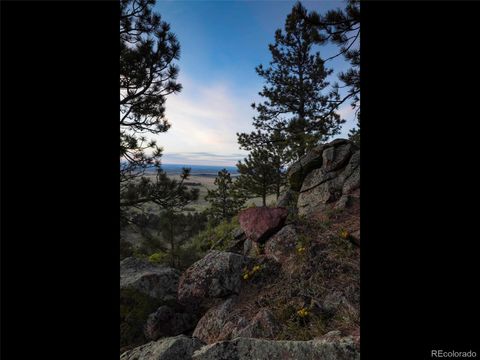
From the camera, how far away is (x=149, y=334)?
13.2 ft

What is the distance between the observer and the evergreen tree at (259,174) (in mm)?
14875

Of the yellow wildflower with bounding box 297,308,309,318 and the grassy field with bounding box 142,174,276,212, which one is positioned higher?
the grassy field with bounding box 142,174,276,212

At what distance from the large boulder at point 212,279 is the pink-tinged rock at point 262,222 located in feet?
3.17

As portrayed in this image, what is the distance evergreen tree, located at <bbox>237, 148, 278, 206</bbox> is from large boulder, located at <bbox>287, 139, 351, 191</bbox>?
19.2 feet

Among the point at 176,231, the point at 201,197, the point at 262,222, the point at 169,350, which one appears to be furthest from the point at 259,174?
the point at 201,197

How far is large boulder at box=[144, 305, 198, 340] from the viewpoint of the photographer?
13.3ft

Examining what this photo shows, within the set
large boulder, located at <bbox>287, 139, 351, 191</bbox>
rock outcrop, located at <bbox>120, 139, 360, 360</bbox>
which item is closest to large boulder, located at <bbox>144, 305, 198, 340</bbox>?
rock outcrop, located at <bbox>120, 139, 360, 360</bbox>

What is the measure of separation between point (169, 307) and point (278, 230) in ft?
9.46

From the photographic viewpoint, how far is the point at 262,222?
5.98m

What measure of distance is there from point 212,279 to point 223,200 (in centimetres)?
1407
